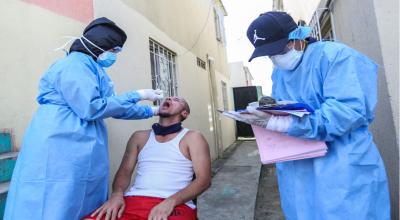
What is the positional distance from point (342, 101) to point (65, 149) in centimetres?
131

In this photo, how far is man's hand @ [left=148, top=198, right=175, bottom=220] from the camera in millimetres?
1473

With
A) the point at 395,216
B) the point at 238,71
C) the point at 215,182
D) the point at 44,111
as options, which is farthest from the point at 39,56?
the point at 238,71

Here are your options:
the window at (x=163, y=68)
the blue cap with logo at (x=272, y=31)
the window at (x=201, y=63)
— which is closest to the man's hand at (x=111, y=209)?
the blue cap with logo at (x=272, y=31)

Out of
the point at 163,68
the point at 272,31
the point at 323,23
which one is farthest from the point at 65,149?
the point at 323,23

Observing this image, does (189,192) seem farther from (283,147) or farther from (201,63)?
(201,63)

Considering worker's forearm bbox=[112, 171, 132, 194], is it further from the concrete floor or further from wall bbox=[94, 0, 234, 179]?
the concrete floor

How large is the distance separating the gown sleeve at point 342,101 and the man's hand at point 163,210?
2.62 ft

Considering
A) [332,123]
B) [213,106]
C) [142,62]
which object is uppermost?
[142,62]

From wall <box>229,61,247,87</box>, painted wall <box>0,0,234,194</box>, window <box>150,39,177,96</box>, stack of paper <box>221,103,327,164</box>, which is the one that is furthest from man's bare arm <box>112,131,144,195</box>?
wall <box>229,61,247,87</box>

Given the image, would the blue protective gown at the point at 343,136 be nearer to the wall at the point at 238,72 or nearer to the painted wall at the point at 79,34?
the painted wall at the point at 79,34

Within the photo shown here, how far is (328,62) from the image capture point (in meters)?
1.20

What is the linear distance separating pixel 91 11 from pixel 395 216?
9.18 feet

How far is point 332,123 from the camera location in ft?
3.54

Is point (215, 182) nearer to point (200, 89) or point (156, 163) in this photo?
point (200, 89)
